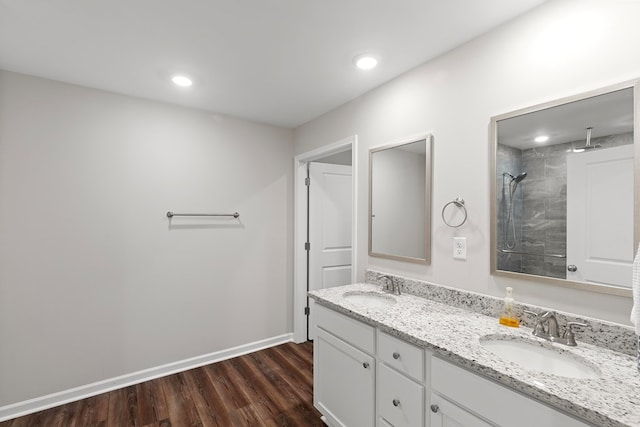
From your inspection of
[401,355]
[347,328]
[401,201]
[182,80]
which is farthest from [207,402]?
[182,80]

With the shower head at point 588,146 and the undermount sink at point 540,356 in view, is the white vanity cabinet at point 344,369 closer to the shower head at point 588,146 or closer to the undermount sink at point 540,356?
the undermount sink at point 540,356

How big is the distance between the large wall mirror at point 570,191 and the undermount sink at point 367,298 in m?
0.74

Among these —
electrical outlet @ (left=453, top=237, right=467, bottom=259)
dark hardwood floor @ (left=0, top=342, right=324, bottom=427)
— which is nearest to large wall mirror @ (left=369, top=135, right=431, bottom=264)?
electrical outlet @ (left=453, top=237, right=467, bottom=259)

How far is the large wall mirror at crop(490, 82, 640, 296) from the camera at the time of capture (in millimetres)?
1135

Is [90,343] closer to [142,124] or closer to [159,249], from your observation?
[159,249]

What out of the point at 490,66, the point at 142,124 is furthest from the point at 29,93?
the point at 490,66

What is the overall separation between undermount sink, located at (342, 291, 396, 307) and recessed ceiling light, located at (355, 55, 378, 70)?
1525mm

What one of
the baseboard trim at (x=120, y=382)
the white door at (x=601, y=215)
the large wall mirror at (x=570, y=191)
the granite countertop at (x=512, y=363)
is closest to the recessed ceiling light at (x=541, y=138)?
the large wall mirror at (x=570, y=191)

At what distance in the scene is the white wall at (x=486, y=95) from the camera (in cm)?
118

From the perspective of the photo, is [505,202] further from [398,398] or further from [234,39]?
[234,39]

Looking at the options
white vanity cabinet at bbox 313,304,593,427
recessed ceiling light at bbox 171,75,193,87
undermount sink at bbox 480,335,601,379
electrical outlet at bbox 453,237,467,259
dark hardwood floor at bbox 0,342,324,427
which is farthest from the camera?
recessed ceiling light at bbox 171,75,193,87

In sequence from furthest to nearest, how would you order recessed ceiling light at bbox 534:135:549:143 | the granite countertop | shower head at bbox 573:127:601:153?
recessed ceiling light at bbox 534:135:549:143 → shower head at bbox 573:127:601:153 → the granite countertop

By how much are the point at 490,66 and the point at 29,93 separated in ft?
9.80

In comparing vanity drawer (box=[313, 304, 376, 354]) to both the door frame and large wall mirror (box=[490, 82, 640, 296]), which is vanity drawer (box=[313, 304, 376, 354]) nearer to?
large wall mirror (box=[490, 82, 640, 296])
